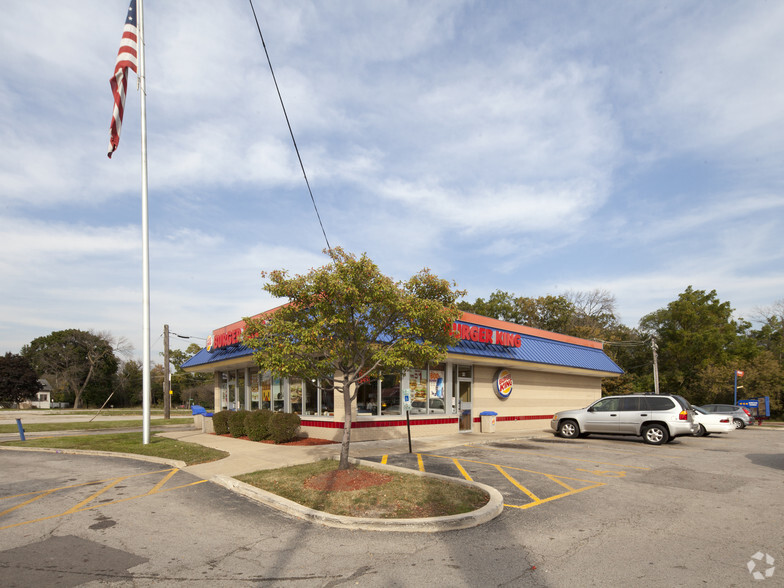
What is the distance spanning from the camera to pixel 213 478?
1034 centimetres

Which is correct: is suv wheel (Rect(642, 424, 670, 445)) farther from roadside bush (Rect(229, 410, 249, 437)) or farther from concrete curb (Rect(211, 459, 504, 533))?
roadside bush (Rect(229, 410, 249, 437))

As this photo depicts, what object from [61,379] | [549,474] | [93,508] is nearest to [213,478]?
[93,508]

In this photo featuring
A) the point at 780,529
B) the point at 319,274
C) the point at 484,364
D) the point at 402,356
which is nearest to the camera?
the point at 780,529

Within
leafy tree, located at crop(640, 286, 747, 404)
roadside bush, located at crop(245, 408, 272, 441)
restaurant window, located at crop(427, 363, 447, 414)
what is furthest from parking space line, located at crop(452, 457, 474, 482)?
leafy tree, located at crop(640, 286, 747, 404)

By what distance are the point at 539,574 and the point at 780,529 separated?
4.13 m

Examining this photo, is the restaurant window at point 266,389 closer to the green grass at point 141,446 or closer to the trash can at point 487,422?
the green grass at point 141,446

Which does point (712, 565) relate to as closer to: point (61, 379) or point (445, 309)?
point (445, 309)

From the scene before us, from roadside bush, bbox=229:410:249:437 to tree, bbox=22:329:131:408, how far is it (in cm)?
6254

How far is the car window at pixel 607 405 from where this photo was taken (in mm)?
17891

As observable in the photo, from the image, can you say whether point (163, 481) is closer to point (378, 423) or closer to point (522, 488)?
point (522, 488)

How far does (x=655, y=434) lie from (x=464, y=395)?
7.10m

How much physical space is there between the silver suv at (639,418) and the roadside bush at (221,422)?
13064 millimetres

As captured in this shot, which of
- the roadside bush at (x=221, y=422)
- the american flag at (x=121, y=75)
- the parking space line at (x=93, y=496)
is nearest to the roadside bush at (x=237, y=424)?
the roadside bush at (x=221, y=422)

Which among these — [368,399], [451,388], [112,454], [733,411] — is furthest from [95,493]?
[733,411]
